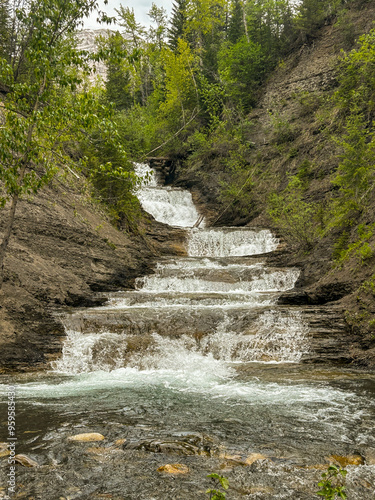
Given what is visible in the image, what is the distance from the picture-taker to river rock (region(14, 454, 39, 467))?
365 cm

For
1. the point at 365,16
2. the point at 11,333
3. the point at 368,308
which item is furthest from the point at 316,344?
the point at 365,16

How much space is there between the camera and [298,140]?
2539 centimetres

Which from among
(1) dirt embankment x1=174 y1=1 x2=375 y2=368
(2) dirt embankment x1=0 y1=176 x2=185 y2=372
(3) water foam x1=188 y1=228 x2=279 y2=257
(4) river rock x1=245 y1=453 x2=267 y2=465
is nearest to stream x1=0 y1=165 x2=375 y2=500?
(4) river rock x1=245 y1=453 x2=267 y2=465

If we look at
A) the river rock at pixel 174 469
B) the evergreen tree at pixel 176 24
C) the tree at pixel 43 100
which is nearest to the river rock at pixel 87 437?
the river rock at pixel 174 469

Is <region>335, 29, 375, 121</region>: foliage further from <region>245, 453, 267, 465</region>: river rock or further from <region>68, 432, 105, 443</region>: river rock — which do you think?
<region>68, 432, 105, 443</region>: river rock

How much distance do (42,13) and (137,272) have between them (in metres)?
9.93

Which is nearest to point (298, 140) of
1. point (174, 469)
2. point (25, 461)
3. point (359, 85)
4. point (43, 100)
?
Result: point (359, 85)

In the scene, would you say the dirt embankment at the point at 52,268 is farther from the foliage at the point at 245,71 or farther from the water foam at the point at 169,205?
the foliage at the point at 245,71

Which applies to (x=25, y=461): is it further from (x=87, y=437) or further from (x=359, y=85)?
(x=359, y=85)

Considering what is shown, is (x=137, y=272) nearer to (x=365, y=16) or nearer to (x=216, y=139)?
(x=216, y=139)

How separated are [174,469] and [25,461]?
1425 mm

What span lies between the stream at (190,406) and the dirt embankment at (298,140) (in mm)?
5087

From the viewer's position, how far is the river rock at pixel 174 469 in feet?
11.8

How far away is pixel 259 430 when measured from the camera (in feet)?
15.9
